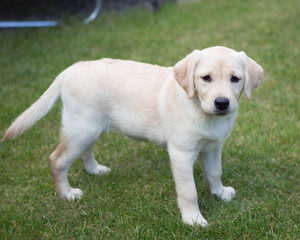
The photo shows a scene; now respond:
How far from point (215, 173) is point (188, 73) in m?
0.94

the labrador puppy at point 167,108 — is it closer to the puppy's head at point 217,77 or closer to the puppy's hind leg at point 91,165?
the puppy's head at point 217,77

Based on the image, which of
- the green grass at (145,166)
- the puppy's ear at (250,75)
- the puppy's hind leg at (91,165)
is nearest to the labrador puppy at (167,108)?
the puppy's ear at (250,75)

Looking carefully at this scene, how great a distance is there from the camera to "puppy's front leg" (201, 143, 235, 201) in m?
3.19

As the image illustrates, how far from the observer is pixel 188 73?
271 centimetres

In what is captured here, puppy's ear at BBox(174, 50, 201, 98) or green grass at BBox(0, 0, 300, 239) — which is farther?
green grass at BBox(0, 0, 300, 239)

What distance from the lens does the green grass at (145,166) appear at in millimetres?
2963

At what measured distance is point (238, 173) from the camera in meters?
3.63

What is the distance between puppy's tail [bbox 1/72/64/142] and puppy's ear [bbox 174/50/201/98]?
1.06 meters

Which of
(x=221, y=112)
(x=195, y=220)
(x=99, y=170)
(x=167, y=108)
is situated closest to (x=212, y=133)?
(x=221, y=112)

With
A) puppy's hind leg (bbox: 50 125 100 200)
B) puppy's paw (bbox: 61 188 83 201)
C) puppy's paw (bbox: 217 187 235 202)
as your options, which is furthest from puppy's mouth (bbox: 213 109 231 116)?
puppy's paw (bbox: 61 188 83 201)

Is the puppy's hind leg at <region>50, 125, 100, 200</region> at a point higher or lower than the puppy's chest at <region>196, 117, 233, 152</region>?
lower

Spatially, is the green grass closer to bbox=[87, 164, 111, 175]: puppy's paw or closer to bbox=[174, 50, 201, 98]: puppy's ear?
bbox=[87, 164, 111, 175]: puppy's paw

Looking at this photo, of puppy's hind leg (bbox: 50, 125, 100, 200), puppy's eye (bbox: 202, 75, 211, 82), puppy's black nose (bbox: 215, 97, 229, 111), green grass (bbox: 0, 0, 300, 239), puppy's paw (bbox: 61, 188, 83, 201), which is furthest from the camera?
puppy's paw (bbox: 61, 188, 83, 201)

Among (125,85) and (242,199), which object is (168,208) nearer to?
(242,199)
